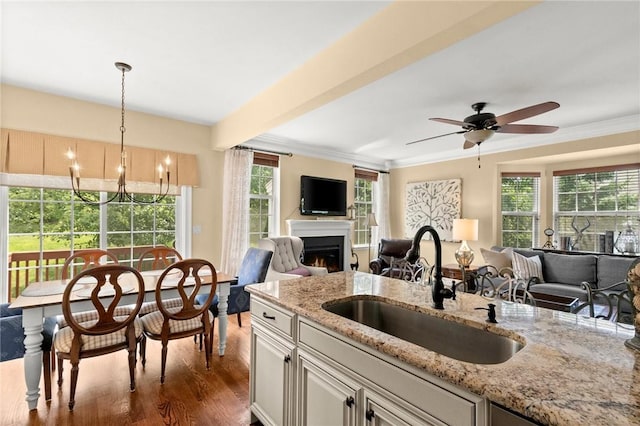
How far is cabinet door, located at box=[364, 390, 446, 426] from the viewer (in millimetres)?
976

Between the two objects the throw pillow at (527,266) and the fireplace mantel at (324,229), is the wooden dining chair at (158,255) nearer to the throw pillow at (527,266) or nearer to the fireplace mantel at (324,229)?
the fireplace mantel at (324,229)

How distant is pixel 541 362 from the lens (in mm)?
948

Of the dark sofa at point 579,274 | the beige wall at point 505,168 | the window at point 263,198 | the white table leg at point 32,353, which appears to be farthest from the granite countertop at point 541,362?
the beige wall at point 505,168

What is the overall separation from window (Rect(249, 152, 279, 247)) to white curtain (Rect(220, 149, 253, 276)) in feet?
1.10

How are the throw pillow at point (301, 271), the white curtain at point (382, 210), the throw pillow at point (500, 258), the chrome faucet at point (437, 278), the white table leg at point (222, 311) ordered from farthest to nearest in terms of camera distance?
the white curtain at point (382, 210) → the throw pillow at point (500, 258) → the throw pillow at point (301, 271) → the white table leg at point (222, 311) → the chrome faucet at point (437, 278)

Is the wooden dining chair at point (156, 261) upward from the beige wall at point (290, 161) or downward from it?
downward

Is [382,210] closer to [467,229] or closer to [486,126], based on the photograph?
[467,229]

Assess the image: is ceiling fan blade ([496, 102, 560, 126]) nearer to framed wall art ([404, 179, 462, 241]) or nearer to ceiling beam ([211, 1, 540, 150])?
ceiling beam ([211, 1, 540, 150])

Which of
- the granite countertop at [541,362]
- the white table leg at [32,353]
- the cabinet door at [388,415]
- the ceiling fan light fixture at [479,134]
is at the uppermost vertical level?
the ceiling fan light fixture at [479,134]

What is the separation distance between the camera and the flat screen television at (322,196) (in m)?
5.44

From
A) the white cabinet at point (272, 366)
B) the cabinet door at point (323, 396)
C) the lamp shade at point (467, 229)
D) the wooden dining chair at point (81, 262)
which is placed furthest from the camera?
the lamp shade at point (467, 229)

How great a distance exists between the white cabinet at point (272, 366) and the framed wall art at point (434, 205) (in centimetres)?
465

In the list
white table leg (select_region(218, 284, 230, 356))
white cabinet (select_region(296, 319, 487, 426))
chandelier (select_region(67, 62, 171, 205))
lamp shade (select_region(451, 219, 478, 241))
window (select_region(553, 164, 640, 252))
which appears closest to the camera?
white cabinet (select_region(296, 319, 487, 426))

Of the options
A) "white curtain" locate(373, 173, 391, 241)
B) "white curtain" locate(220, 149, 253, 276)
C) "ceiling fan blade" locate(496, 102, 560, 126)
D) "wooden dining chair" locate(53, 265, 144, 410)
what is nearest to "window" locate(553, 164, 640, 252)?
"ceiling fan blade" locate(496, 102, 560, 126)
